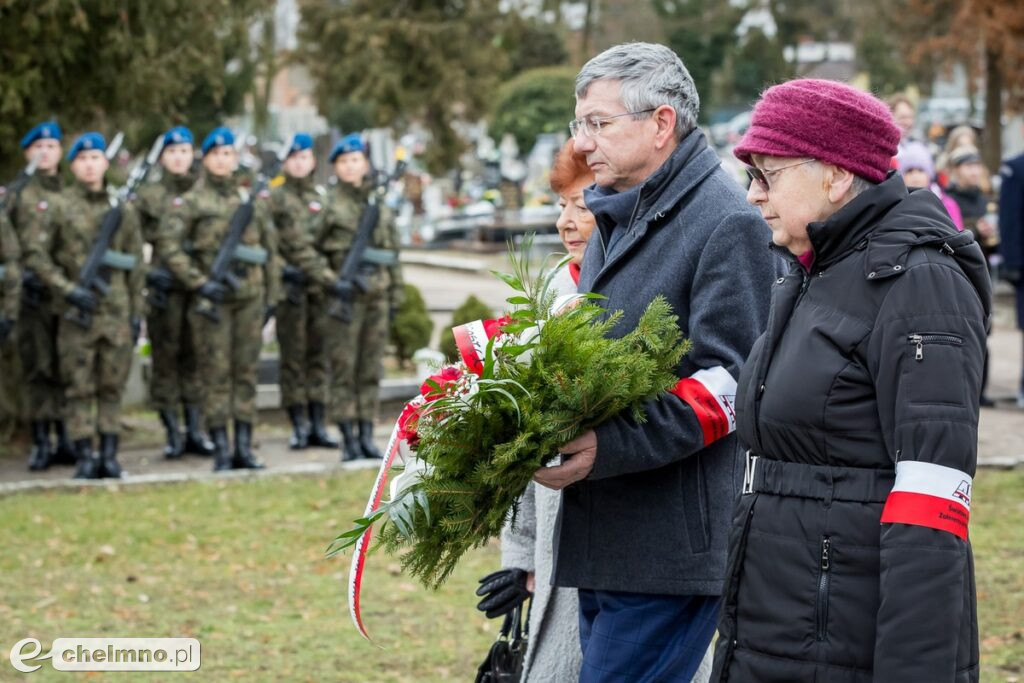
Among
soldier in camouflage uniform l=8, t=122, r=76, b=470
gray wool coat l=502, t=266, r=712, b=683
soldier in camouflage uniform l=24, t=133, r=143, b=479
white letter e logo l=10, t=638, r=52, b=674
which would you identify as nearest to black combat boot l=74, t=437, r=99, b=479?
soldier in camouflage uniform l=24, t=133, r=143, b=479

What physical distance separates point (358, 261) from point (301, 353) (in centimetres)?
97

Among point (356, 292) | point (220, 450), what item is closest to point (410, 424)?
point (220, 450)

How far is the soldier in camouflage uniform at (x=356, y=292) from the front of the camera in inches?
440

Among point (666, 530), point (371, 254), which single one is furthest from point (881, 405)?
point (371, 254)

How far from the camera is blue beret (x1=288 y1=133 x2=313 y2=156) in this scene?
453 inches

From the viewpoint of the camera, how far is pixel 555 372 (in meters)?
3.30

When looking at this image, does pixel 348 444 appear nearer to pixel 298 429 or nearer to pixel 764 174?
pixel 298 429

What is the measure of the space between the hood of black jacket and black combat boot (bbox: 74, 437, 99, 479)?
813 cm

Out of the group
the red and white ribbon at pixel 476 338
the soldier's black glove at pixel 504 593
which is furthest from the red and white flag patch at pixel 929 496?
the soldier's black glove at pixel 504 593

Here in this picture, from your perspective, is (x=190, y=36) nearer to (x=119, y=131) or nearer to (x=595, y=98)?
(x=119, y=131)

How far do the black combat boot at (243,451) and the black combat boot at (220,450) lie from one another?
6cm

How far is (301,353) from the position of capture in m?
11.7

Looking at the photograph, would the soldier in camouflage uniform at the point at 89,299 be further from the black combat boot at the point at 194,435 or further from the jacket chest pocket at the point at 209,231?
the black combat boot at the point at 194,435

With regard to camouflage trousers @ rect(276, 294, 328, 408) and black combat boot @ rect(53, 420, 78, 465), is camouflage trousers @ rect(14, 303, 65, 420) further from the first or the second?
camouflage trousers @ rect(276, 294, 328, 408)
